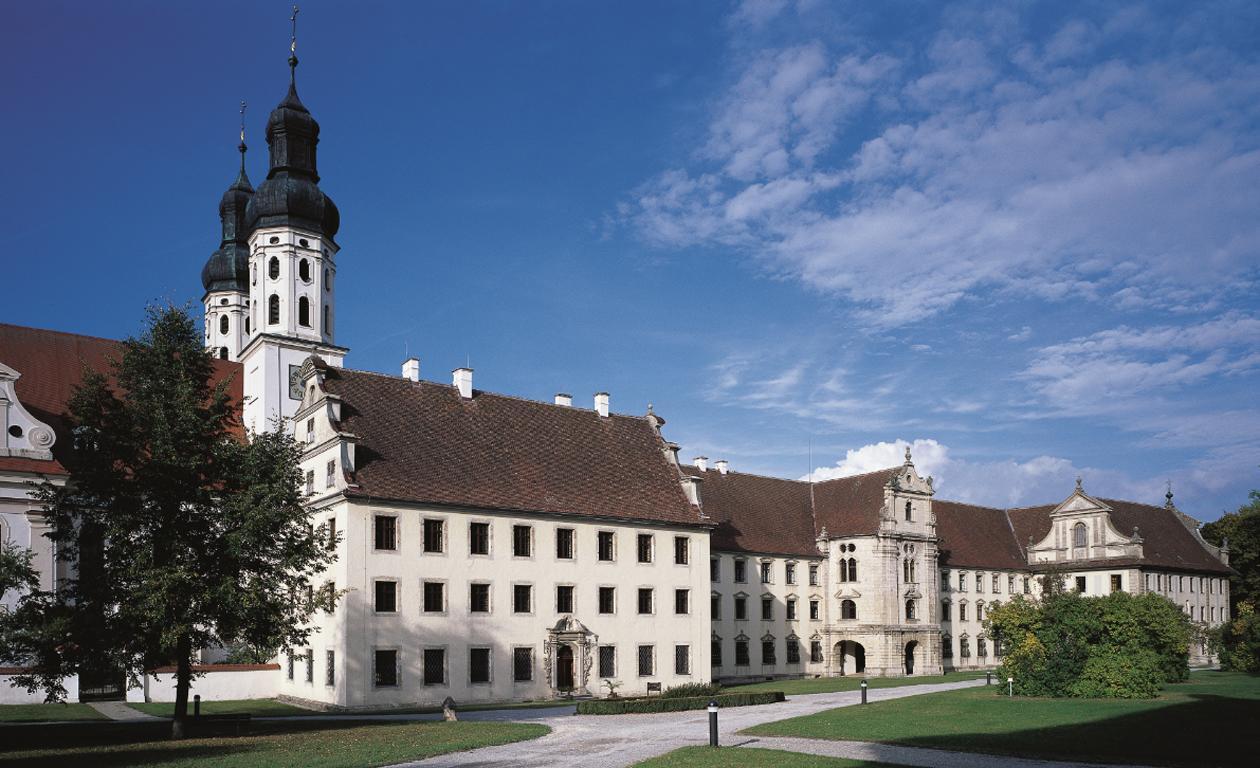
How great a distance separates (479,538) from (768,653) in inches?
996

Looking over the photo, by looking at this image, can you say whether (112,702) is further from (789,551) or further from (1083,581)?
(1083,581)

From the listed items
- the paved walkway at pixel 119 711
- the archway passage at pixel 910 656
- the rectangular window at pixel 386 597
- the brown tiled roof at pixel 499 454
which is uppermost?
the brown tiled roof at pixel 499 454

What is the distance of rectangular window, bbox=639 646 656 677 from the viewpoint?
52562 millimetres

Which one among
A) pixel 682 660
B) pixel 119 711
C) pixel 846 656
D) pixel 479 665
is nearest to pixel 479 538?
pixel 479 665

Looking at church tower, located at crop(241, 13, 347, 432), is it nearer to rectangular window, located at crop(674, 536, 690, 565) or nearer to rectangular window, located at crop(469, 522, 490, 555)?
rectangular window, located at crop(469, 522, 490, 555)

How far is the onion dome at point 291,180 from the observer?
68.0 m

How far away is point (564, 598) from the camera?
5019 cm

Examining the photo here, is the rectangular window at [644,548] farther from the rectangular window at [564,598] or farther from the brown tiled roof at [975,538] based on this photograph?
the brown tiled roof at [975,538]

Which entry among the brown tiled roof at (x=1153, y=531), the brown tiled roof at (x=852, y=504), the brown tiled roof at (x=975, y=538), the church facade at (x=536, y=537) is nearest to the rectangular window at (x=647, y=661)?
the church facade at (x=536, y=537)

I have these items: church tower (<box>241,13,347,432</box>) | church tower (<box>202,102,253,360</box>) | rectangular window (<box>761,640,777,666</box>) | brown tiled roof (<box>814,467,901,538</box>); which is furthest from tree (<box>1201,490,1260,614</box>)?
church tower (<box>202,102,253,360</box>)

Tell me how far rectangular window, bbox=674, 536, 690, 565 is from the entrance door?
819 centimetres

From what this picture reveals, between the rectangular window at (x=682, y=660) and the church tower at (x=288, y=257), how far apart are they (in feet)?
95.2

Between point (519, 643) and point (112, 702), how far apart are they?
16825 mm

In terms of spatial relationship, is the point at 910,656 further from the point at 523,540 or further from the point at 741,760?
the point at 741,760
